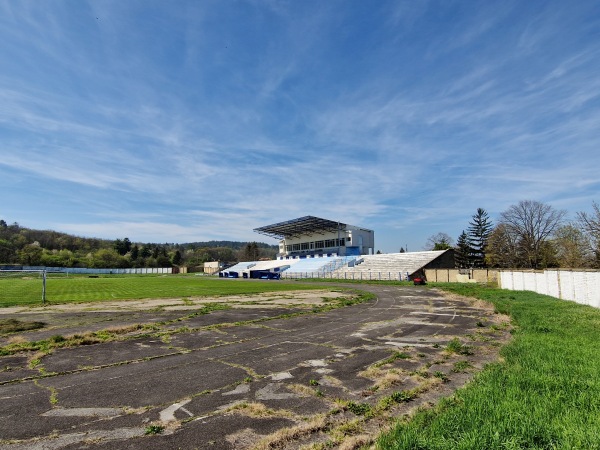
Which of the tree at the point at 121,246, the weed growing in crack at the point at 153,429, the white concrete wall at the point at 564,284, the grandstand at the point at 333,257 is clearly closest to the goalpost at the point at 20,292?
the weed growing in crack at the point at 153,429

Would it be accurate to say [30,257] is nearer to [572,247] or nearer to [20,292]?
[20,292]

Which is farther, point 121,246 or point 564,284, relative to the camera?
point 121,246

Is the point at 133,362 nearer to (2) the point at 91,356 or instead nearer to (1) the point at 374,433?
(2) the point at 91,356

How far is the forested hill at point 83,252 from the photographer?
12369 cm

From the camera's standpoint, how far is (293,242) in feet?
375

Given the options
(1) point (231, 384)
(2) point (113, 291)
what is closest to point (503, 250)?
(2) point (113, 291)

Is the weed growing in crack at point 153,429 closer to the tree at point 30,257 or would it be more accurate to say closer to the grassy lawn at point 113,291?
the grassy lawn at point 113,291

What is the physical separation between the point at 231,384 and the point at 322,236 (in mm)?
93775

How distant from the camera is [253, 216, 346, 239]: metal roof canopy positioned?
86.7 metres

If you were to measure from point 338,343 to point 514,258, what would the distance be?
66241mm

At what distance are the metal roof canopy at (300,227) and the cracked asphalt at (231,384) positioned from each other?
72.7 m

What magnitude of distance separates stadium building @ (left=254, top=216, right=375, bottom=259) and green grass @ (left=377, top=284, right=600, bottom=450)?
252 feet

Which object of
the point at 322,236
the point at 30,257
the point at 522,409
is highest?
the point at 322,236

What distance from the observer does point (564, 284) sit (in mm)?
21391
